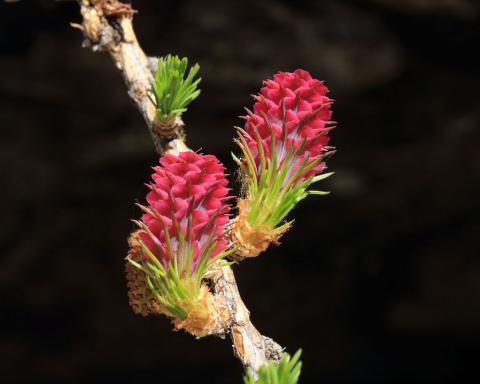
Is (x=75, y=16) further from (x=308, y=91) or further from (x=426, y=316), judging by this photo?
(x=308, y=91)

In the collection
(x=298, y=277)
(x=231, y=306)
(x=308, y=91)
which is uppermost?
(x=298, y=277)

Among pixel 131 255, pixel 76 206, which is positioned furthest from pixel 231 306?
pixel 76 206

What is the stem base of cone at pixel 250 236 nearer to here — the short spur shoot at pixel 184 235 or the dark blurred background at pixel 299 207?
the short spur shoot at pixel 184 235

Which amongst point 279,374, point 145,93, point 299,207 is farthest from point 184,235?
point 299,207

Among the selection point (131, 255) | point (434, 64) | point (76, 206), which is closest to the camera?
point (131, 255)

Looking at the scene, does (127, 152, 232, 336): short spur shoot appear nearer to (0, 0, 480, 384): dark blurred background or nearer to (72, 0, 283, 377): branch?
(72, 0, 283, 377): branch

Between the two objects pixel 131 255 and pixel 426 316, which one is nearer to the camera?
pixel 131 255

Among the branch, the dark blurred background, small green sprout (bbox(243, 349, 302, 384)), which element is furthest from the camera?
the dark blurred background

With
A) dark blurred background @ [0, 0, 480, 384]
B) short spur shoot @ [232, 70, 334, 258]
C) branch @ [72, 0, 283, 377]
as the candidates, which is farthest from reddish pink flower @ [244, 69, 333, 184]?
dark blurred background @ [0, 0, 480, 384]
